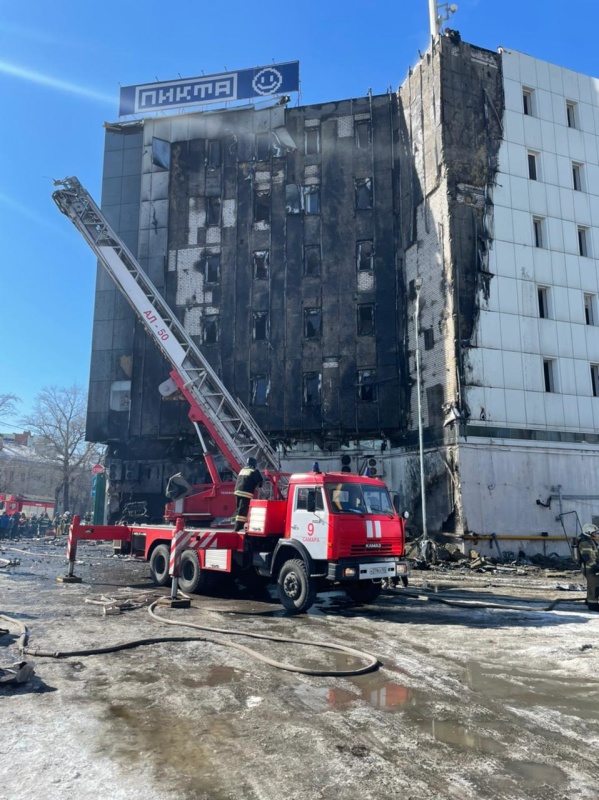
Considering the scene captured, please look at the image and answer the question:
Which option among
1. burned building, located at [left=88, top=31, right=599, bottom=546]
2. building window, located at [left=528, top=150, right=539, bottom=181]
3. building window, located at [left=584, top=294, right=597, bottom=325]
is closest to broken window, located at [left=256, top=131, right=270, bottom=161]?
burned building, located at [left=88, top=31, right=599, bottom=546]

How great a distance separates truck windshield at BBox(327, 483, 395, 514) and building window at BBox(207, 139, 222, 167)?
81.0 feet

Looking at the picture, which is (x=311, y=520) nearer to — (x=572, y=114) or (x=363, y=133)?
(x=363, y=133)

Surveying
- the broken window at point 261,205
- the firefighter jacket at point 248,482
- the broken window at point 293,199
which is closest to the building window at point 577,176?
the broken window at point 293,199

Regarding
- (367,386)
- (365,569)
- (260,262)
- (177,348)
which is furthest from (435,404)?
(365,569)

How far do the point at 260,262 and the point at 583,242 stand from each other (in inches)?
607

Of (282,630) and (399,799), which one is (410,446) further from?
(399,799)

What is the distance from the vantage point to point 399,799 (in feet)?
12.3

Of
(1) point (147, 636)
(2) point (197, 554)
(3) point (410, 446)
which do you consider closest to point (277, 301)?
(3) point (410, 446)

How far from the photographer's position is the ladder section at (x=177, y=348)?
2019 centimetres

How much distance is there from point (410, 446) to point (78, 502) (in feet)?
187

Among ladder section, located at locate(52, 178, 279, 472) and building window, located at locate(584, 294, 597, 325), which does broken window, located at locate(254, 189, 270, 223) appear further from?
building window, located at locate(584, 294, 597, 325)

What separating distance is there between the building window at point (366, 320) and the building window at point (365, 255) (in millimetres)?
1894

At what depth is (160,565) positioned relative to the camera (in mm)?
14156

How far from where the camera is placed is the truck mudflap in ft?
33.4
